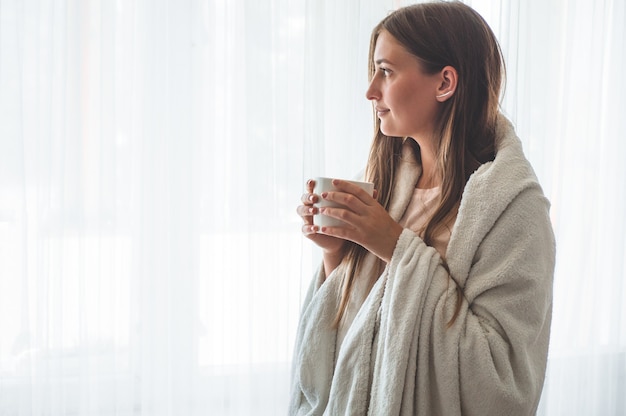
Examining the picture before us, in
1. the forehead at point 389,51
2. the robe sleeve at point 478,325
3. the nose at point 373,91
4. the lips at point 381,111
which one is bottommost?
the robe sleeve at point 478,325

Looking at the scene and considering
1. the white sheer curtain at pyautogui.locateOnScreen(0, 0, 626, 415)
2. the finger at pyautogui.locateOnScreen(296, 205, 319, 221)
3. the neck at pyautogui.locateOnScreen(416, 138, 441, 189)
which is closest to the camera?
the finger at pyautogui.locateOnScreen(296, 205, 319, 221)

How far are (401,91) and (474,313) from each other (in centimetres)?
39

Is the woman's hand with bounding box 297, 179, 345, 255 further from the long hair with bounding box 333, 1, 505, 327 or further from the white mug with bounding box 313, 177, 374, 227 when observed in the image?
the long hair with bounding box 333, 1, 505, 327

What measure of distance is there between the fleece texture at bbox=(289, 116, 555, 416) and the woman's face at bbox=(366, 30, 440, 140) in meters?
0.15

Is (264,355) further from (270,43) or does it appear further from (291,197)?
(270,43)

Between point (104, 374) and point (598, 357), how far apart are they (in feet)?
5.43

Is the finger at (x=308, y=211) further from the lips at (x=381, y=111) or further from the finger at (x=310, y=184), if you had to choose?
the lips at (x=381, y=111)

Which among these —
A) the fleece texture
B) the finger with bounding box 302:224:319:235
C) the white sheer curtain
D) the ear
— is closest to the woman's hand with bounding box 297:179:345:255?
the finger with bounding box 302:224:319:235

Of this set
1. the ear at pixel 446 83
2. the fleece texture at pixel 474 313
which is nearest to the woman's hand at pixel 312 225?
the fleece texture at pixel 474 313

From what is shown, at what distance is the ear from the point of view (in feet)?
3.31

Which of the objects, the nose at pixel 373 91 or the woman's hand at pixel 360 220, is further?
the nose at pixel 373 91

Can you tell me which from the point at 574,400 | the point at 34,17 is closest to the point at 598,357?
the point at 574,400

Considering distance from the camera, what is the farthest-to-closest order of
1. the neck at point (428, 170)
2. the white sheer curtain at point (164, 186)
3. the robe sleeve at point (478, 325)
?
the white sheer curtain at point (164, 186) → the neck at point (428, 170) → the robe sleeve at point (478, 325)

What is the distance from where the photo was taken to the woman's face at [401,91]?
1020 mm
